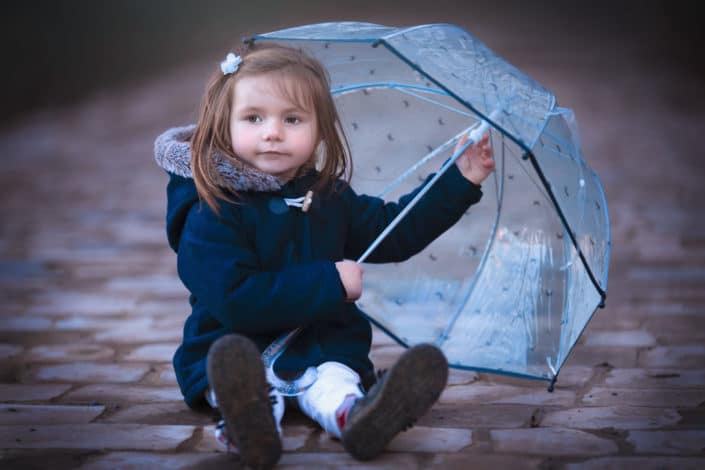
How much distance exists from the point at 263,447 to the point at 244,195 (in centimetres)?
65

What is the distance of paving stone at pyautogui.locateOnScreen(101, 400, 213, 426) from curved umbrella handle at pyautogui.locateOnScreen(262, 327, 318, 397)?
213mm

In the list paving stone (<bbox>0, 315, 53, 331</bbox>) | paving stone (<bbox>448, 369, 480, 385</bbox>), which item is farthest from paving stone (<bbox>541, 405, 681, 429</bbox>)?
paving stone (<bbox>0, 315, 53, 331</bbox>)

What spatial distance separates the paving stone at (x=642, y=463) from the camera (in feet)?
6.36

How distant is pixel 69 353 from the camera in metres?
3.04

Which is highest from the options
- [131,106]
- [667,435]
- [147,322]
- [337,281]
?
[337,281]

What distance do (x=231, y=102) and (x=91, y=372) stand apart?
3.42ft

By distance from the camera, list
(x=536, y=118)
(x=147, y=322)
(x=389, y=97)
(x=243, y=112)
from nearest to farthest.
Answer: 1. (x=536, y=118)
2. (x=243, y=112)
3. (x=389, y=97)
4. (x=147, y=322)

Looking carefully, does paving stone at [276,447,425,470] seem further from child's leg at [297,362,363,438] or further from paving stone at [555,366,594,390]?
paving stone at [555,366,594,390]

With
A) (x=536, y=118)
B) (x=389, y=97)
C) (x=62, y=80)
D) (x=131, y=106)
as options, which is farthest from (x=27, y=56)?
(x=536, y=118)

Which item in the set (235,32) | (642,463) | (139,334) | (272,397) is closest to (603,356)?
(642,463)

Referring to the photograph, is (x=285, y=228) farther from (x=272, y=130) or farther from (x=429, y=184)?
(x=429, y=184)

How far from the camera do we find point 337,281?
7.06 feet

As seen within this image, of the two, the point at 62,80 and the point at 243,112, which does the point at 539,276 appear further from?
the point at 62,80

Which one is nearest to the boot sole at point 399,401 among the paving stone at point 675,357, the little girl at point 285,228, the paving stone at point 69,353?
the little girl at point 285,228
